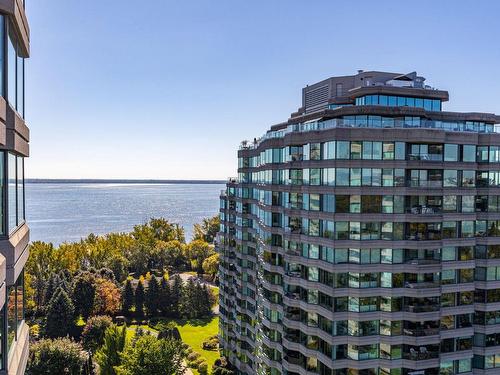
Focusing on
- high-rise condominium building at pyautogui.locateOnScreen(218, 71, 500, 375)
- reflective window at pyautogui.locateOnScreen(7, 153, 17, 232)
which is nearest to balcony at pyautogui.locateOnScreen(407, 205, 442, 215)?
high-rise condominium building at pyautogui.locateOnScreen(218, 71, 500, 375)

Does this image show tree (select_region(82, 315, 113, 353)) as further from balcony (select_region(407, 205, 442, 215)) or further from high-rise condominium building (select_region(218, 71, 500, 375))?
balcony (select_region(407, 205, 442, 215))

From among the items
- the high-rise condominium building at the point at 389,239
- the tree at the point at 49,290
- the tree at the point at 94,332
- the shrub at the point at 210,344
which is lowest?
the shrub at the point at 210,344

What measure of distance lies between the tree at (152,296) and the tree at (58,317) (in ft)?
63.0

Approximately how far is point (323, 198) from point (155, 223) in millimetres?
139992

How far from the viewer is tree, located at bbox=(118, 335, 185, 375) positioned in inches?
2105

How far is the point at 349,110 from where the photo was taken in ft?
143

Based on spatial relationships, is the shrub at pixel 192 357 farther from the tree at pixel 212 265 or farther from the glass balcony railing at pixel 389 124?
the tree at pixel 212 265

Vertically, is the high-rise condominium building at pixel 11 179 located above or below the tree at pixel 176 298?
above

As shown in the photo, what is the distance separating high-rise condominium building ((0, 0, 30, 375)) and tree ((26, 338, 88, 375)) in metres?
46.8

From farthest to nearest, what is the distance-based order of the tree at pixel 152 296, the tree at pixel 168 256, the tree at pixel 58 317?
1. the tree at pixel 168 256
2. the tree at pixel 152 296
3. the tree at pixel 58 317

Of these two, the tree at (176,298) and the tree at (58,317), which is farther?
the tree at (176,298)

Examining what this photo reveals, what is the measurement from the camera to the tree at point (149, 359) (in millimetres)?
53469

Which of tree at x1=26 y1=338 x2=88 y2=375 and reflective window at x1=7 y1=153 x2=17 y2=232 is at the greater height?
reflective window at x1=7 y1=153 x2=17 y2=232

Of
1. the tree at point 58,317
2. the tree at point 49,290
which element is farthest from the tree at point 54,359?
the tree at point 49,290
